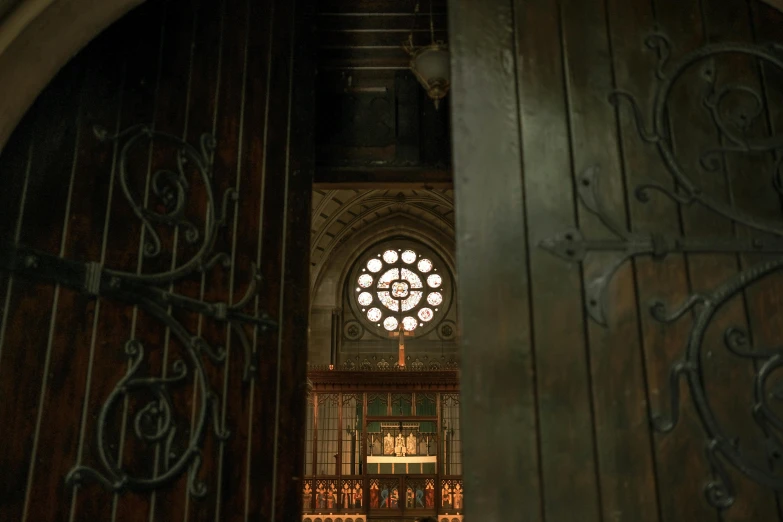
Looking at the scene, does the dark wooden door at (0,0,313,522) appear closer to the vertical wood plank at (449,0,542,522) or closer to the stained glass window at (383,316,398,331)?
the vertical wood plank at (449,0,542,522)

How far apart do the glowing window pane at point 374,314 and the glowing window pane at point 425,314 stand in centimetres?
82

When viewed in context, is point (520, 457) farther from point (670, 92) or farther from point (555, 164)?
point (670, 92)

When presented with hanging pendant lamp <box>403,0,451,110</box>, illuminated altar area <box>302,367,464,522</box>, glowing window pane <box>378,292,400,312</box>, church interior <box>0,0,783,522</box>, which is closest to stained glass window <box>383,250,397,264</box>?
glowing window pane <box>378,292,400,312</box>

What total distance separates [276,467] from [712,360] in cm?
166

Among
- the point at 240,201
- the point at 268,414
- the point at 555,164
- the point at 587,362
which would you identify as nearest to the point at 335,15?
the point at 240,201

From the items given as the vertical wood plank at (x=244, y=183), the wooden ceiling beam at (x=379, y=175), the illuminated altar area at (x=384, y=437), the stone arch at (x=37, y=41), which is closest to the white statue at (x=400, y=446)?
the illuminated altar area at (x=384, y=437)

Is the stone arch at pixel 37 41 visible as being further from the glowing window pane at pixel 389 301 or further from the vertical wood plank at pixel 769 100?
the glowing window pane at pixel 389 301

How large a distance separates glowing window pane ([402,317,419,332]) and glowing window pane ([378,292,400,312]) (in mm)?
335

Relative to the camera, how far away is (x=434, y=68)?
3811 millimetres

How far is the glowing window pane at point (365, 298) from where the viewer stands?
15.9 meters

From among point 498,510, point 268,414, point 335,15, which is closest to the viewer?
point 498,510

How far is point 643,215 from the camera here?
74.8 inches

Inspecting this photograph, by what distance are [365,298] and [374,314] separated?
1.26ft

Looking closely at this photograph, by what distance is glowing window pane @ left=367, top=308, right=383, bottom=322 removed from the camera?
1580 cm
